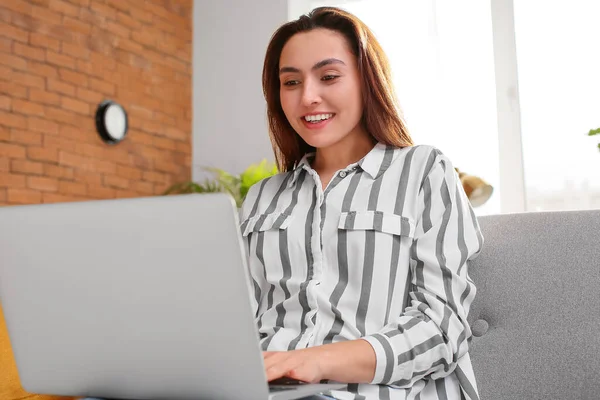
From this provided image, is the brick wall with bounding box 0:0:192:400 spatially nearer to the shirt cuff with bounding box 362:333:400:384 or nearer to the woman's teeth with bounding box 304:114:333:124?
the woman's teeth with bounding box 304:114:333:124

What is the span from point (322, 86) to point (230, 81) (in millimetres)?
3855

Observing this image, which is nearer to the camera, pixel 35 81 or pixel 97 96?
pixel 35 81

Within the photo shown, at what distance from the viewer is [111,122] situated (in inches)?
185

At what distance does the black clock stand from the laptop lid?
369 centimetres

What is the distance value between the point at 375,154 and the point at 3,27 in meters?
3.15

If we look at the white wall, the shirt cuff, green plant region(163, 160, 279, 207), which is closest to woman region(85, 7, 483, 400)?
the shirt cuff

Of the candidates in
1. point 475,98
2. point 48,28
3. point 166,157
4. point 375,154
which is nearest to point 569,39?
point 475,98

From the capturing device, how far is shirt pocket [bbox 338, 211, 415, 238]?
1.41 metres

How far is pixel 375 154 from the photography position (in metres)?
1.57

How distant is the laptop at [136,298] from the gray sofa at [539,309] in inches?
19.7

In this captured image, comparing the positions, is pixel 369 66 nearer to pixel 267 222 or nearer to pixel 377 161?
pixel 377 161

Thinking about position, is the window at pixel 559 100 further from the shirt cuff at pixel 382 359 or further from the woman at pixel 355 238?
the shirt cuff at pixel 382 359

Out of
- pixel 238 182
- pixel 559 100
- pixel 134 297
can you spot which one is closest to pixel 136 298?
pixel 134 297

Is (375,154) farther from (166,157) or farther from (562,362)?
(166,157)
